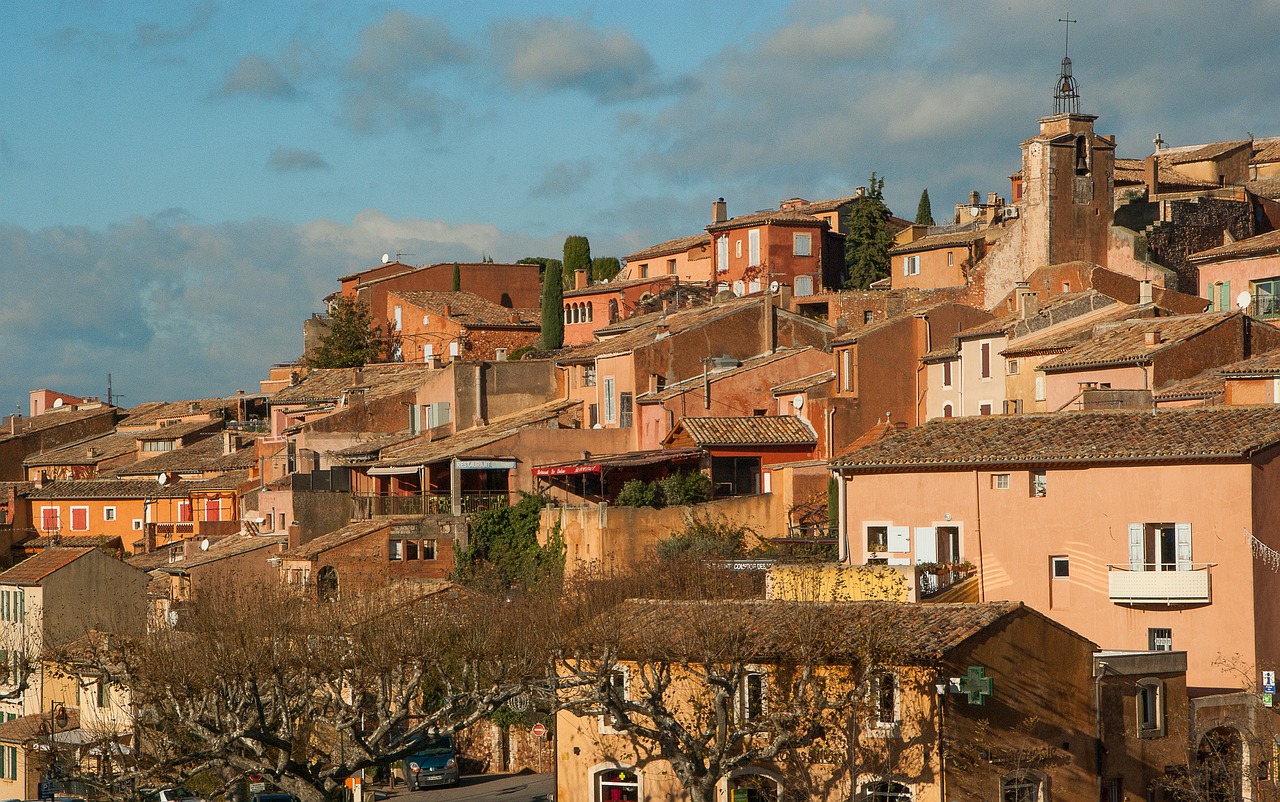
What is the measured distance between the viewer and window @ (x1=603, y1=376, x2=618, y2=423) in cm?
5881

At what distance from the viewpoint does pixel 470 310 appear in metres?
85.4

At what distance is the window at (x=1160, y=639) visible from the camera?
36.6m

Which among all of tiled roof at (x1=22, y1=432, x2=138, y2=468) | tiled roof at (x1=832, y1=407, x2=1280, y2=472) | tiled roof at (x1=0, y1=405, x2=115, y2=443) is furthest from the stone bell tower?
tiled roof at (x1=0, y1=405, x2=115, y2=443)

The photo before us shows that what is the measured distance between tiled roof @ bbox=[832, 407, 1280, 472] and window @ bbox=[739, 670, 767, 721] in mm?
9812

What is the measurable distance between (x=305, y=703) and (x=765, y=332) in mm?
A: 28324

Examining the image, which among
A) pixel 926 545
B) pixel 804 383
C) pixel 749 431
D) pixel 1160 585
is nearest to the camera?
pixel 1160 585

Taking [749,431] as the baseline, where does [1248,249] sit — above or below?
above

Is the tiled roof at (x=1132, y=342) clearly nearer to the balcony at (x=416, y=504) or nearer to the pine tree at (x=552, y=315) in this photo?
the balcony at (x=416, y=504)

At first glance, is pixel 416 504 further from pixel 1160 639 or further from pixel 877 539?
pixel 1160 639

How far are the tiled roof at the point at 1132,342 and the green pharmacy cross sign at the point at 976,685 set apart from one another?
728 inches

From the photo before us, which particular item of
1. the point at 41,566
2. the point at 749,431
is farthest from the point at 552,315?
the point at 749,431

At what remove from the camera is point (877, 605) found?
33344 millimetres

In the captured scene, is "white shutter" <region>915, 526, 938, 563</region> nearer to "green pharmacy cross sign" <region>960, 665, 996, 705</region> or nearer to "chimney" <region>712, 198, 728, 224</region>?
"green pharmacy cross sign" <region>960, 665, 996, 705</region>

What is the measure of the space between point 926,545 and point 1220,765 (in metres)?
9.80
